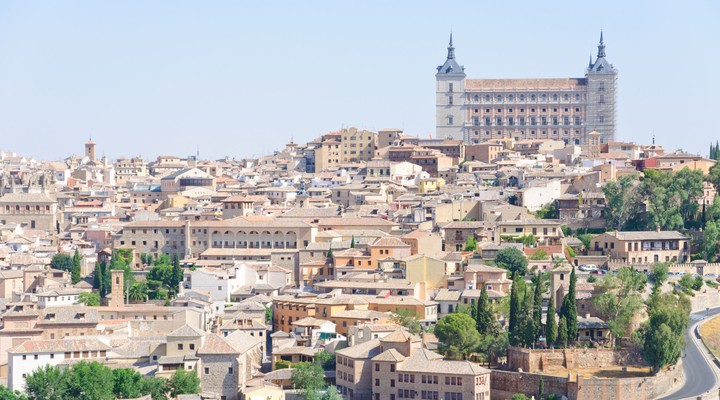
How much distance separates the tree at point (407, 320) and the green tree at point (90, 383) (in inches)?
447

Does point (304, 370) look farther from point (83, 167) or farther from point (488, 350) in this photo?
point (83, 167)

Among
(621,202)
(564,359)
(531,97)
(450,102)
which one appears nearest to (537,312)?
(564,359)

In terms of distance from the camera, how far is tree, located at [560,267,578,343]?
53.5m

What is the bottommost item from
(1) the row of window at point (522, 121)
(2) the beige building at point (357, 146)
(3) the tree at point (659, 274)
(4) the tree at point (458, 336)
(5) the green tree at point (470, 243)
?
(4) the tree at point (458, 336)

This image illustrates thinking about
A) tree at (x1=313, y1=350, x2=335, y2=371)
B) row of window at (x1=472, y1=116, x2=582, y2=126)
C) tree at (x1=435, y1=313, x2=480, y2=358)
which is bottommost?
tree at (x1=313, y1=350, x2=335, y2=371)

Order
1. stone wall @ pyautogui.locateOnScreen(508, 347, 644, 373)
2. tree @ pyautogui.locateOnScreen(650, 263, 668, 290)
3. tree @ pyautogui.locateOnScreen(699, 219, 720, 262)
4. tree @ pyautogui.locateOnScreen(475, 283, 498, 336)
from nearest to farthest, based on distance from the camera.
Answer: stone wall @ pyautogui.locateOnScreen(508, 347, 644, 373) < tree @ pyautogui.locateOnScreen(475, 283, 498, 336) < tree @ pyautogui.locateOnScreen(650, 263, 668, 290) < tree @ pyautogui.locateOnScreen(699, 219, 720, 262)

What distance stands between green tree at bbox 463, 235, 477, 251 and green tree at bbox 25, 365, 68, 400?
22.0 meters

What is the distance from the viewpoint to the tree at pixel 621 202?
2785 inches

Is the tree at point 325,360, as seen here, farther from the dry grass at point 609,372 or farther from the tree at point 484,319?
the dry grass at point 609,372

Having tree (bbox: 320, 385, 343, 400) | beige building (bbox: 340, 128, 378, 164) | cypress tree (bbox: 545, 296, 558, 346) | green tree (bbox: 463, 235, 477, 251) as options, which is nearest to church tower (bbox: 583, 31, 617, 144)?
beige building (bbox: 340, 128, 378, 164)

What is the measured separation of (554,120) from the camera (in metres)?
117

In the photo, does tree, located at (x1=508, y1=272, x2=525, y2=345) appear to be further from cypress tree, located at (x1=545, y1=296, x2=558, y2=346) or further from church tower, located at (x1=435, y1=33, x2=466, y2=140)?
church tower, located at (x1=435, y1=33, x2=466, y2=140)

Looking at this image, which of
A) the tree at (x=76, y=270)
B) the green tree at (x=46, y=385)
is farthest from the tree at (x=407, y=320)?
the tree at (x=76, y=270)

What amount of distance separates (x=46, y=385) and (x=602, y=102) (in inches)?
2908
